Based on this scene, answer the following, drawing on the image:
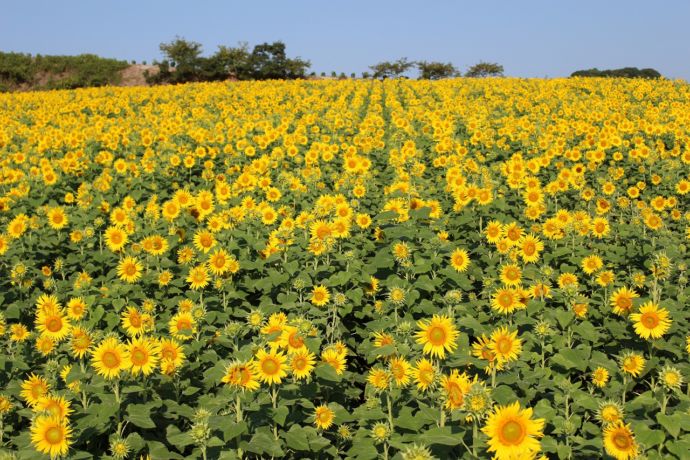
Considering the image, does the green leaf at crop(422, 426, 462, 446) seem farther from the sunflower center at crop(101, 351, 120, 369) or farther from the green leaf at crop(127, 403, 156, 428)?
the sunflower center at crop(101, 351, 120, 369)

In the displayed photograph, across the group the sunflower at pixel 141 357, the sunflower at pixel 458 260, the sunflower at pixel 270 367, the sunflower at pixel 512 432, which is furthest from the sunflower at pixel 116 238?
the sunflower at pixel 512 432

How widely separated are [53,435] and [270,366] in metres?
1.28

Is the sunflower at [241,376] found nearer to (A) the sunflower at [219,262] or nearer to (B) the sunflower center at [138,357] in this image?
A: (B) the sunflower center at [138,357]

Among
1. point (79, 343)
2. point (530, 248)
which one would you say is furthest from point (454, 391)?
point (530, 248)

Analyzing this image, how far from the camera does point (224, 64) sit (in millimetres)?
42688

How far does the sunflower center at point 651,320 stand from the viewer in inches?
164

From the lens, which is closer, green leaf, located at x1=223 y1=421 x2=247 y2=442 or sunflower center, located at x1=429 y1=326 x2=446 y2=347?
green leaf, located at x1=223 y1=421 x2=247 y2=442

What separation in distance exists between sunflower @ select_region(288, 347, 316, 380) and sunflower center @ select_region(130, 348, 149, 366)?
3.46 ft

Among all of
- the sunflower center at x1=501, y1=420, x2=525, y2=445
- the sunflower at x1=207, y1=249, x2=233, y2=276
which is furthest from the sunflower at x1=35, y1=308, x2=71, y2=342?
the sunflower center at x1=501, y1=420, x2=525, y2=445

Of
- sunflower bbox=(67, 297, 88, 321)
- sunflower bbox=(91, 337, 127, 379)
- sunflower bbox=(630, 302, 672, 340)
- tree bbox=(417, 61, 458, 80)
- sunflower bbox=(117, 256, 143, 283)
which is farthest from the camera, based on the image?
tree bbox=(417, 61, 458, 80)

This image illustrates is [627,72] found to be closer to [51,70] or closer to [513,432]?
[51,70]

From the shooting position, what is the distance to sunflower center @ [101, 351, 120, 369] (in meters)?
3.44

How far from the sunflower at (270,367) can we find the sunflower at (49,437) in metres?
1.15

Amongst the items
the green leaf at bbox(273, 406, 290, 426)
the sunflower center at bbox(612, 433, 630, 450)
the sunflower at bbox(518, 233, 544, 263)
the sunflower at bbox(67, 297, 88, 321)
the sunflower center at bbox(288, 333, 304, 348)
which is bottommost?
the green leaf at bbox(273, 406, 290, 426)
